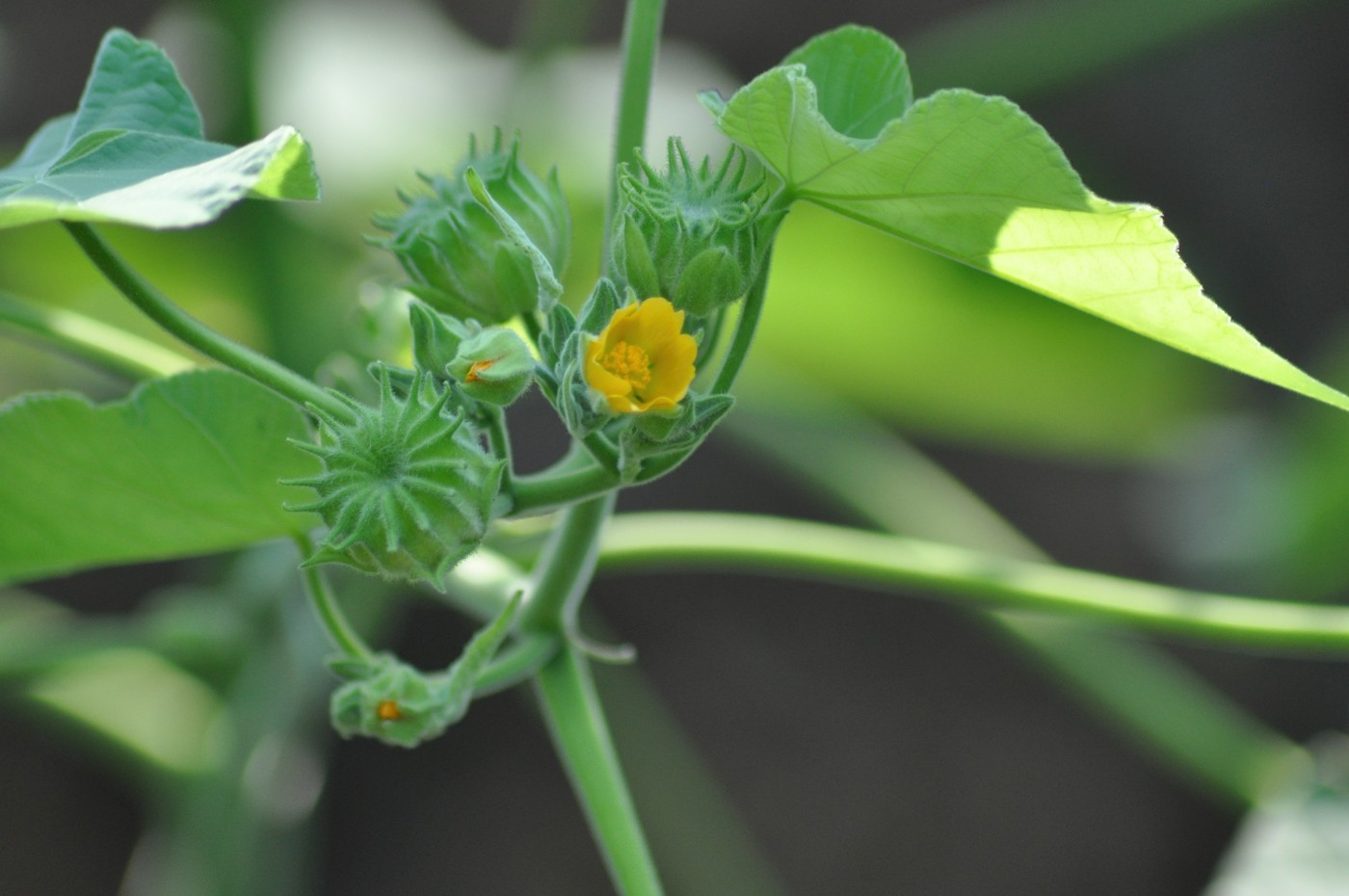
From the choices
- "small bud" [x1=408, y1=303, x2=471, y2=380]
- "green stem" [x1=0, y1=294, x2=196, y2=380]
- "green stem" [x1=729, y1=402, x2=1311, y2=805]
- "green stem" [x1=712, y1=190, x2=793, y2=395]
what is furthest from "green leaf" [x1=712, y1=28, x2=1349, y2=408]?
"green stem" [x1=729, y1=402, x2=1311, y2=805]

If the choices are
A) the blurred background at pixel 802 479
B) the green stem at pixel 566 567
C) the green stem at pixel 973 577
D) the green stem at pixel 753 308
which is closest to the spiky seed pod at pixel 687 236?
the green stem at pixel 753 308

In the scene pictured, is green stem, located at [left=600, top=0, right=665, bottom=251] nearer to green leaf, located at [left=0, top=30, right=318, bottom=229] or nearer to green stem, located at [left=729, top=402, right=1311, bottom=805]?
green leaf, located at [left=0, top=30, right=318, bottom=229]

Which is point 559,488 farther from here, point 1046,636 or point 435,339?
point 1046,636

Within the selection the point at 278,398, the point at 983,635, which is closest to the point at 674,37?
the point at 983,635

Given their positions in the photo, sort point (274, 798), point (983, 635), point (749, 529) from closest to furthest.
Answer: point (749, 529), point (274, 798), point (983, 635)

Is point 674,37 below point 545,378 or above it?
above

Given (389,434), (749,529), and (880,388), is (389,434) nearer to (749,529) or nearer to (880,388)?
(749,529)

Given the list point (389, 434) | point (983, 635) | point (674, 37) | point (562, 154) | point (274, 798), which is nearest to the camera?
point (389, 434)

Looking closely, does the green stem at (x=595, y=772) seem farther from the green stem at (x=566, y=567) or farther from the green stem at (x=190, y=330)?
the green stem at (x=190, y=330)
